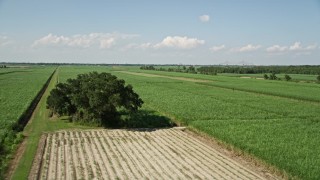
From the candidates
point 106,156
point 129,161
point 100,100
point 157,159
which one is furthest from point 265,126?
point 106,156

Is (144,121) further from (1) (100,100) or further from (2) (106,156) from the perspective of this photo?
(2) (106,156)

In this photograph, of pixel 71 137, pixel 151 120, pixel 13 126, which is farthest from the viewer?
pixel 151 120

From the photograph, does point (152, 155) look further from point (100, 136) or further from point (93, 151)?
point (100, 136)

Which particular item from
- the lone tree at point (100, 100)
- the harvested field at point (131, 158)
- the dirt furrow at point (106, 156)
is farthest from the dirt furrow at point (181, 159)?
the lone tree at point (100, 100)

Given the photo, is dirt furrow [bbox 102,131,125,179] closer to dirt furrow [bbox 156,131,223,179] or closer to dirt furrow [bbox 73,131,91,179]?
dirt furrow [bbox 73,131,91,179]

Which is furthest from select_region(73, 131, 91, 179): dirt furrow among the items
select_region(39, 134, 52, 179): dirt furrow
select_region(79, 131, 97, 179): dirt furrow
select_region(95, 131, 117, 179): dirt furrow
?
select_region(39, 134, 52, 179): dirt furrow

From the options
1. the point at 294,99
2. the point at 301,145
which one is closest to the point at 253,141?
the point at 301,145
